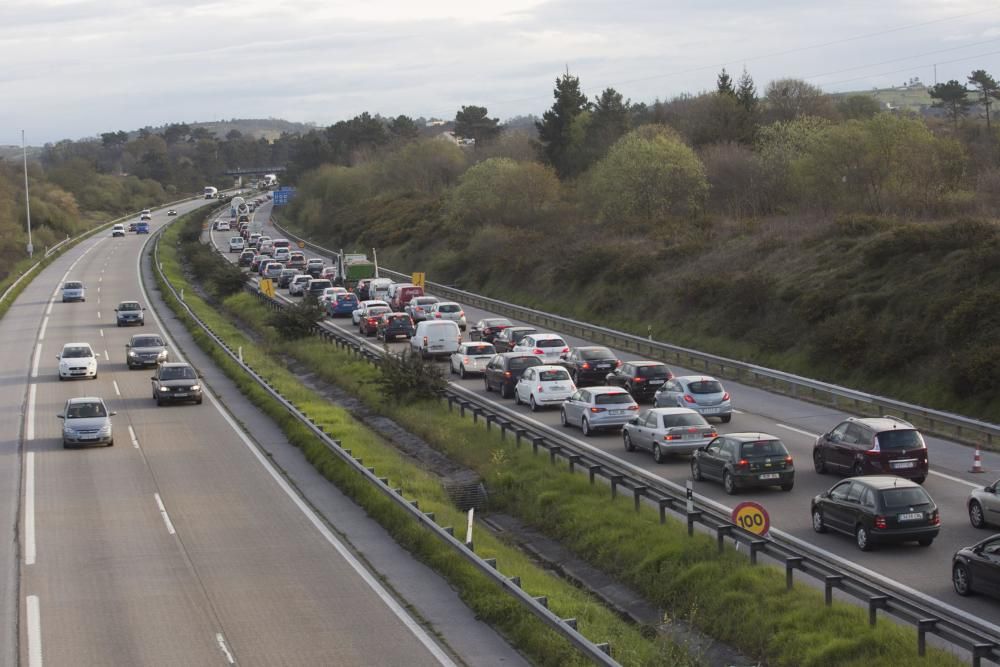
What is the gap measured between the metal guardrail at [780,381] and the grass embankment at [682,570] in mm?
10029

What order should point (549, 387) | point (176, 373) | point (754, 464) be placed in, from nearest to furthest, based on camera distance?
point (754, 464) < point (549, 387) < point (176, 373)

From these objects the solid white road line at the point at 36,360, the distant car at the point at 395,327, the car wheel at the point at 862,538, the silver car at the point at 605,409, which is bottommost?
the distant car at the point at 395,327

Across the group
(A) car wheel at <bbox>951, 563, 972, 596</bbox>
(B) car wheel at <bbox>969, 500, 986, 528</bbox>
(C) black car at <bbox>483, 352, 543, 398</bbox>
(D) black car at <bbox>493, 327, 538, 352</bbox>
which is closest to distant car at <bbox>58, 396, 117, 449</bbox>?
(C) black car at <bbox>483, 352, 543, 398</bbox>

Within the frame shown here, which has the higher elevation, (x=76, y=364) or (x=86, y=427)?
(x=86, y=427)

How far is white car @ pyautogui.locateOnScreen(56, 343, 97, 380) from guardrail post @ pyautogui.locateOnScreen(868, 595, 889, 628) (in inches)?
1447

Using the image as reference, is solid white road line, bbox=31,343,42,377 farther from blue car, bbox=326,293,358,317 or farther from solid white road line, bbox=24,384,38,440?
blue car, bbox=326,293,358,317

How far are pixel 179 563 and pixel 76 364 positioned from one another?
27.7 m

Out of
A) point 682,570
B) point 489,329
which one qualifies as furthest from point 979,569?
point 489,329

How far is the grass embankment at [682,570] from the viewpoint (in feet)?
51.5

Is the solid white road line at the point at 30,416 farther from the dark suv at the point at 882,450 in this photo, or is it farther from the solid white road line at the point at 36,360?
the dark suv at the point at 882,450

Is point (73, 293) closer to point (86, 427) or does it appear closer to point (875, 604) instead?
point (86, 427)

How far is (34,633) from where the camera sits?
17016 millimetres

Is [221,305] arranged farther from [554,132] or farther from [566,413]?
[566,413]

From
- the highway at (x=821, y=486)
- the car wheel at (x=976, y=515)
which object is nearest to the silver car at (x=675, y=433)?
the highway at (x=821, y=486)
